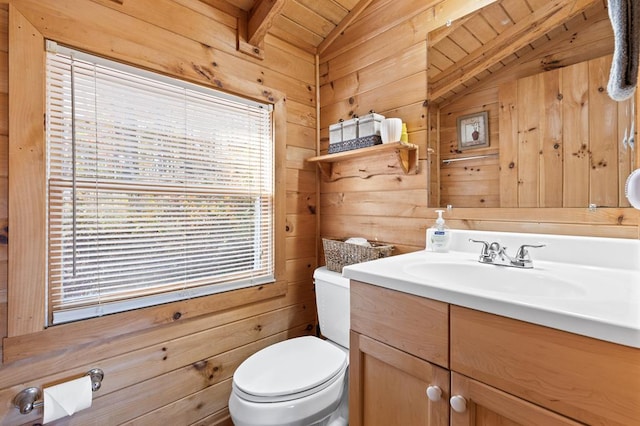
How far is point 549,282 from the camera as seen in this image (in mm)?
874

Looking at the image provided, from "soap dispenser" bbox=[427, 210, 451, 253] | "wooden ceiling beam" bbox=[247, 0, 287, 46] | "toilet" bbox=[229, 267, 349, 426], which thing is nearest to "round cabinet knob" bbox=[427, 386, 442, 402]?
"toilet" bbox=[229, 267, 349, 426]

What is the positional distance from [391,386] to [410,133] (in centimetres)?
110

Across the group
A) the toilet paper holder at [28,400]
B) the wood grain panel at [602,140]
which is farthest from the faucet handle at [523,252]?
the toilet paper holder at [28,400]

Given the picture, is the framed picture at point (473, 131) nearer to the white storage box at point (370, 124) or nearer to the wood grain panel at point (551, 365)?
the white storage box at point (370, 124)

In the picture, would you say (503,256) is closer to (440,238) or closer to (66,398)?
(440,238)

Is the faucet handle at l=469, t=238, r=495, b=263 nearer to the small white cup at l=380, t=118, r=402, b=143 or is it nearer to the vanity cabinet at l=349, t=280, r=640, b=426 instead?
the vanity cabinet at l=349, t=280, r=640, b=426

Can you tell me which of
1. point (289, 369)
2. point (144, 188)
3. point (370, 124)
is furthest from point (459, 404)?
point (144, 188)

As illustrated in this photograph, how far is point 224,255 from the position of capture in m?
1.50

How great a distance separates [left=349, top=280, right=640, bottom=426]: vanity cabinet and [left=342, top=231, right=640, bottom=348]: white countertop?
3 cm

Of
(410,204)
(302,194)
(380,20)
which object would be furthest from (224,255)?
(380,20)

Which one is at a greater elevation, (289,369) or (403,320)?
(403,320)

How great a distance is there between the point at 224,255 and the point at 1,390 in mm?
846

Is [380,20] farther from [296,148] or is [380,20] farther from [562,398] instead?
[562,398]

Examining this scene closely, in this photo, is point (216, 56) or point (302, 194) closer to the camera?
point (216, 56)
